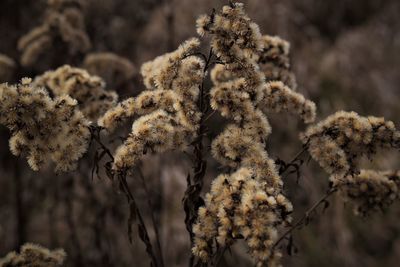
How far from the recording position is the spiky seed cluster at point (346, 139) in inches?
96.5

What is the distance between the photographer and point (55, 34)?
4.17 metres

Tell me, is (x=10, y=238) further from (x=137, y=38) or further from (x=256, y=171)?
(x=256, y=171)

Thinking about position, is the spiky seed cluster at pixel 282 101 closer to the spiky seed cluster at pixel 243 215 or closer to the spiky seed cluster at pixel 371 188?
the spiky seed cluster at pixel 371 188

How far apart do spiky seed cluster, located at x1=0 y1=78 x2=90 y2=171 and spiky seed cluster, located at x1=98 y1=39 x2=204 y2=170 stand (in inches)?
7.6

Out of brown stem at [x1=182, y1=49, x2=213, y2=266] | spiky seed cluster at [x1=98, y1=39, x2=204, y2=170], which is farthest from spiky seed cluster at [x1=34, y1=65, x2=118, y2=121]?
brown stem at [x1=182, y1=49, x2=213, y2=266]

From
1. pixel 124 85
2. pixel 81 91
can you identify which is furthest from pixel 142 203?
pixel 81 91

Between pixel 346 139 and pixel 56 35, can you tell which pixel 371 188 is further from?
pixel 56 35

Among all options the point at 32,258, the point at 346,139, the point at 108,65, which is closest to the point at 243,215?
the point at 346,139

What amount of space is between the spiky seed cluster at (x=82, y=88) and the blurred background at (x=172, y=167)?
1.18m

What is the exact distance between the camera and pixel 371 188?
9.14 feet

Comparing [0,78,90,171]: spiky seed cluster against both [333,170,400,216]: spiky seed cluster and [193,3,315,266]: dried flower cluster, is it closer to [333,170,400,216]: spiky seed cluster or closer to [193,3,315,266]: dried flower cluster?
[193,3,315,266]: dried flower cluster

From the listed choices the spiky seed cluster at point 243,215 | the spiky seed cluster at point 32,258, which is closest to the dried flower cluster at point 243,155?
the spiky seed cluster at point 243,215

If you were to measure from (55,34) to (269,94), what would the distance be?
2.25 metres

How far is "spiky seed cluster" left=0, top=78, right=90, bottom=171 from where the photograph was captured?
85.5 inches
